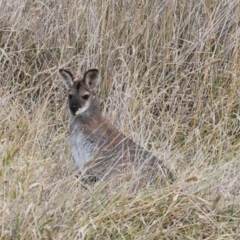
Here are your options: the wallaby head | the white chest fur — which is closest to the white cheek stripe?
the wallaby head

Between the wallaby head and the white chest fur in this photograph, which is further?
the wallaby head

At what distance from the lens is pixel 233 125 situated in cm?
567

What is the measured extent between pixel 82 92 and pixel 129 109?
1.10 feet

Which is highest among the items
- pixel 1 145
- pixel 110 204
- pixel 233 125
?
pixel 1 145

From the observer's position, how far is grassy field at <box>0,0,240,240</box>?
4.16 m

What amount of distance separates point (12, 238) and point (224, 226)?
1.04 metres

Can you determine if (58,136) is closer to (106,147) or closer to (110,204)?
(106,147)

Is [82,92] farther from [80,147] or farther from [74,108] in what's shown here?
[80,147]

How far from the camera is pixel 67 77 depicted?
216 inches

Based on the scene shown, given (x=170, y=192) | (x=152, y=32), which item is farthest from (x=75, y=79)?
(x=170, y=192)

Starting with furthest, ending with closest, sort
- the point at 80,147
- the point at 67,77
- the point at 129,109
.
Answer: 1. the point at 129,109
2. the point at 67,77
3. the point at 80,147

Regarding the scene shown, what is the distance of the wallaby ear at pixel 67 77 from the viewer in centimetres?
545

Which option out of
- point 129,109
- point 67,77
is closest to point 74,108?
point 67,77

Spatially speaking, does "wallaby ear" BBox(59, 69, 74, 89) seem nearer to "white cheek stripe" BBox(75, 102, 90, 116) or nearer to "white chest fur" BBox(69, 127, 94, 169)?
"white cheek stripe" BBox(75, 102, 90, 116)
